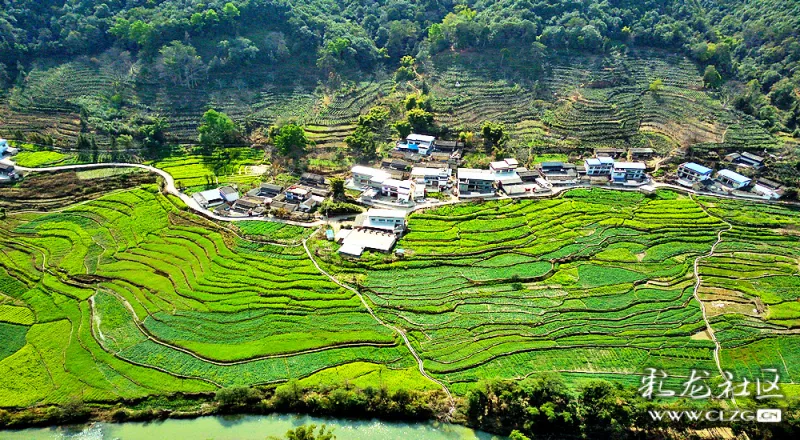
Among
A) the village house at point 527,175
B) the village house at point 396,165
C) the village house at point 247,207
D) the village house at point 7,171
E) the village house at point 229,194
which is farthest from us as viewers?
the village house at point 396,165

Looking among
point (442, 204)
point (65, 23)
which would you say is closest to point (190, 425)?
point (442, 204)

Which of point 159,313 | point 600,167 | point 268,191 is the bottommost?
point 159,313

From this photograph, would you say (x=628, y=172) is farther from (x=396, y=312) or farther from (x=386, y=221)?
(x=396, y=312)

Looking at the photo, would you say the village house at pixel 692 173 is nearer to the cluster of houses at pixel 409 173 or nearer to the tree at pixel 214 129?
the cluster of houses at pixel 409 173

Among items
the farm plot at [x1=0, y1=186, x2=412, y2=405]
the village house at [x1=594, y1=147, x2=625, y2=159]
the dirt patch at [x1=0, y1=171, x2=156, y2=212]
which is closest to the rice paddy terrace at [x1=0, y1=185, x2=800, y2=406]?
the farm plot at [x1=0, y1=186, x2=412, y2=405]

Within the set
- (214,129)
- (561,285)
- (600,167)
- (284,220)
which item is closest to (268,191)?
(284,220)

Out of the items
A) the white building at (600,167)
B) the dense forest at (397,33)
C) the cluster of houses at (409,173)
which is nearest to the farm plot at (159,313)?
the cluster of houses at (409,173)
